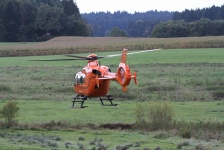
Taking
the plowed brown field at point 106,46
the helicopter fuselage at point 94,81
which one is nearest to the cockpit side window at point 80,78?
the helicopter fuselage at point 94,81

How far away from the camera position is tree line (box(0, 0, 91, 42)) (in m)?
142

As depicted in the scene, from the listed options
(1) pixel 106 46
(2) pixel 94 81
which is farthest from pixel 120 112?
(1) pixel 106 46

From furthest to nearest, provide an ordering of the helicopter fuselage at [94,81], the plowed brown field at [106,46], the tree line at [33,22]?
the tree line at [33,22] → the plowed brown field at [106,46] → the helicopter fuselage at [94,81]

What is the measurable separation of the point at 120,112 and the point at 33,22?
4286 inches

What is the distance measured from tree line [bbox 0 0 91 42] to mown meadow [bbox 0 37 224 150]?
7270cm

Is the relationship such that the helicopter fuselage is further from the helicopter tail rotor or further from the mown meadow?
the helicopter tail rotor

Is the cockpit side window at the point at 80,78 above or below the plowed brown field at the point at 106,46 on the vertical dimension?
above

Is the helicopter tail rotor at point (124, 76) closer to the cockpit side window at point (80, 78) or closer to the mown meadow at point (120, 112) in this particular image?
the mown meadow at point (120, 112)

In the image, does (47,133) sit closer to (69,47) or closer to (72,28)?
(69,47)

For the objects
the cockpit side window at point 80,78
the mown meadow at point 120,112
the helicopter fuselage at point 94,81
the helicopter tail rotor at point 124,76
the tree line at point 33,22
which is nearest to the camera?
the mown meadow at point 120,112

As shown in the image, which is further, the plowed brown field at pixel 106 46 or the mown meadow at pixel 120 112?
the plowed brown field at pixel 106 46

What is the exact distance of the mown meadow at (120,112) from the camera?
2680cm

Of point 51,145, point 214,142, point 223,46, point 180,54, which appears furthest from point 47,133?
point 223,46

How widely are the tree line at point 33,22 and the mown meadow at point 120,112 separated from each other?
7270 centimetres
